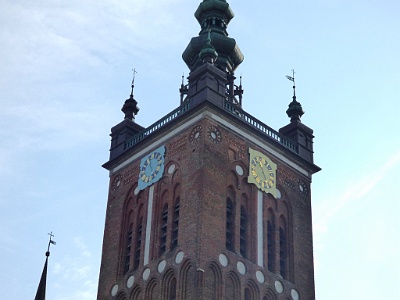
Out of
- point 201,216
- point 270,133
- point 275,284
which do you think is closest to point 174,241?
point 201,216

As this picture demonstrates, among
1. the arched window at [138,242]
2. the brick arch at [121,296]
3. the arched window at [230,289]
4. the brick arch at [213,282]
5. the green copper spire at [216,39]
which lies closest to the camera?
the brick arch at [213,282]

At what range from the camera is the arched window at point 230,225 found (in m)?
48.1

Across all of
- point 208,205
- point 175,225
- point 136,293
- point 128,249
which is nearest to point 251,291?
point 208,205

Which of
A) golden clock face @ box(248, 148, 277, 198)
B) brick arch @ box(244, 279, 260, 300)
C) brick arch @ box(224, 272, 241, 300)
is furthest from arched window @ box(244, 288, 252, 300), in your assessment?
golden clock face @ box(248, 148, 277, 198)

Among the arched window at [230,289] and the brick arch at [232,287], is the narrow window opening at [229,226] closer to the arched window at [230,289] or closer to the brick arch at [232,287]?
the brick arch at [232,287]

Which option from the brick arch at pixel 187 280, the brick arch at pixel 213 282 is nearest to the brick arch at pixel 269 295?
the brick arch at pixel 213 282

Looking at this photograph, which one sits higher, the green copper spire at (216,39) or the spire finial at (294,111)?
the green copper spire at (216,39)

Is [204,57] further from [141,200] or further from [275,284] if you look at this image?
[275,284]

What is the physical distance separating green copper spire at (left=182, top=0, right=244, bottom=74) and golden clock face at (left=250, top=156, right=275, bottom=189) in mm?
7064

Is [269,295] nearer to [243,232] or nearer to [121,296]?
[243,232]

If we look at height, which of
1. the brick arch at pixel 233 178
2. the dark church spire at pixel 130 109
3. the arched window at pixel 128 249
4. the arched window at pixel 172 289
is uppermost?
the dark church spire at pixel 130 109

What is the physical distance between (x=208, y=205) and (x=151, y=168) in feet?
17.0

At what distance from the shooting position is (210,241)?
154 feet

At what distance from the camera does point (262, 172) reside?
169 feet
